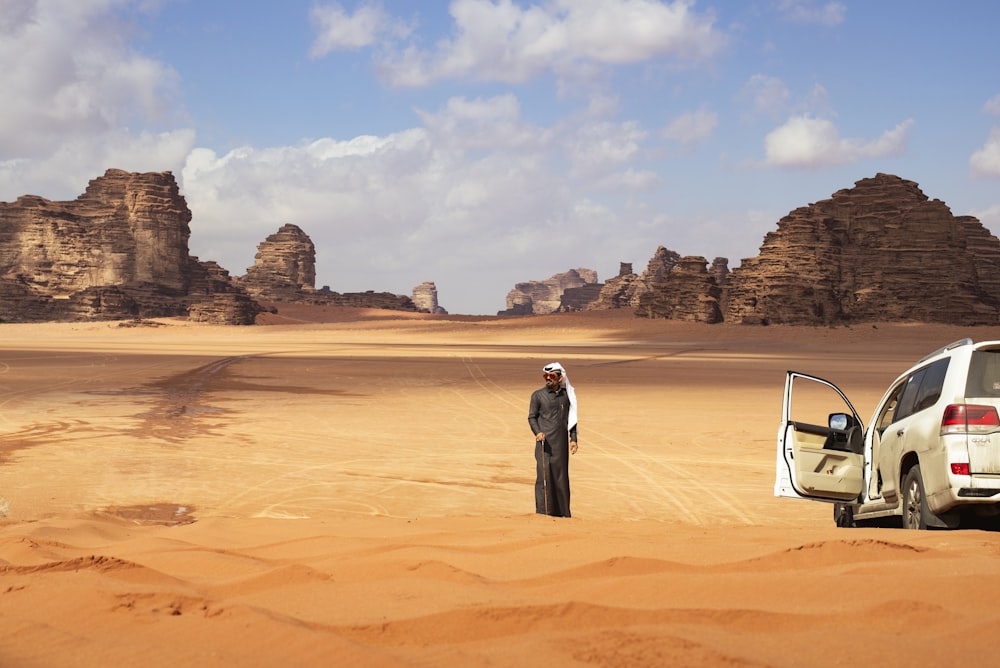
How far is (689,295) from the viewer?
269 ft

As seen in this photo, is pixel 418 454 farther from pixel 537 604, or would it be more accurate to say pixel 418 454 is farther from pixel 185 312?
pixel 185 312

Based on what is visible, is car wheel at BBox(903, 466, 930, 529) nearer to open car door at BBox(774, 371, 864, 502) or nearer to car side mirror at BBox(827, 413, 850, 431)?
open car door at BBox(774, 371, 864, 502)

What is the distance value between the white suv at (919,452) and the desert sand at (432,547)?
14.4 inches

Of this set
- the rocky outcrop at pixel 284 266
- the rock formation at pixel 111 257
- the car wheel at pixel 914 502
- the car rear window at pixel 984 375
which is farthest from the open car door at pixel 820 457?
the rocky outcrop at pixel 284 266

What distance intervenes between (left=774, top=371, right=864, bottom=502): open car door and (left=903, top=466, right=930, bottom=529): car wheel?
759mm

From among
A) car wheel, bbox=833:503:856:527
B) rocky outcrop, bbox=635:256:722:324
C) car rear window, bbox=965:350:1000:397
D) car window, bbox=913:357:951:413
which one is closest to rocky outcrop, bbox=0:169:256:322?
rocky outcrop, bbox=635:256:722:324

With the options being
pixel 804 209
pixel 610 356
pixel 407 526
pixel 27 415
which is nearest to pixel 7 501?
pixel 407 526

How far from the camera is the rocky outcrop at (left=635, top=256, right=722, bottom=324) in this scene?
79188 millimetres

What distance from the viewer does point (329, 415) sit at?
18.1 meters

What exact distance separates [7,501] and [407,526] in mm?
4530

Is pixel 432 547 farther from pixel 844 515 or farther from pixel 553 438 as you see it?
pixel 844 515

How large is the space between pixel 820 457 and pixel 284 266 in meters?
126

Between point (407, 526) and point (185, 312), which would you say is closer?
point (407, 526)

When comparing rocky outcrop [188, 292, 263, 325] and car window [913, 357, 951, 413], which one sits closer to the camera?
car window [913, 357, 951, 413]
